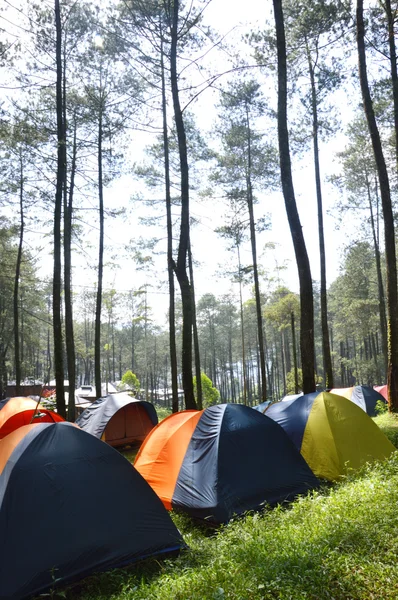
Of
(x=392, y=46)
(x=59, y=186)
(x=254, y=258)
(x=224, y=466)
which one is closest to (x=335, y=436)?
(x=224, y=466)

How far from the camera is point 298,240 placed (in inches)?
322

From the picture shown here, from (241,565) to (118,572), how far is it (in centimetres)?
121

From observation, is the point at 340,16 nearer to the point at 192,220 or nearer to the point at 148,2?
the point at 148,2

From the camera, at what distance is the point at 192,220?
1611 cm

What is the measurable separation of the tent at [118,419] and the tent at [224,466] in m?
4.06

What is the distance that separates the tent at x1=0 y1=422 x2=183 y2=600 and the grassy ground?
0.21 m

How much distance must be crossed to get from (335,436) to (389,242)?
5271mm

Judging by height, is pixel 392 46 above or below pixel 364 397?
above

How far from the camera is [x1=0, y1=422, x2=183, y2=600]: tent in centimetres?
326

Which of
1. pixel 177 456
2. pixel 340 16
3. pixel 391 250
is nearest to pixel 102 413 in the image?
pixel 177 456

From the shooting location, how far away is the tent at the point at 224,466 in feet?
15.7

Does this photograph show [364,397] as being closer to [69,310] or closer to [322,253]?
[322,253]

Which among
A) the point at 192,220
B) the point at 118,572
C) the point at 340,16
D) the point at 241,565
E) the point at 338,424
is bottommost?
the point at 118,572

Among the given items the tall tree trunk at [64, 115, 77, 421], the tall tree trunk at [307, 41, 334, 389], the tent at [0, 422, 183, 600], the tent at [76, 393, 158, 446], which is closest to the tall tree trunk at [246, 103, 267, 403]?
the tall tree trunk at [307, 41, 334, 389]
